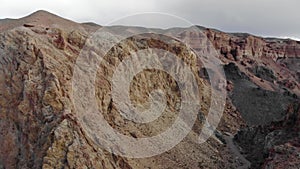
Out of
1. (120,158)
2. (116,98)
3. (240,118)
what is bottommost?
(240,118)

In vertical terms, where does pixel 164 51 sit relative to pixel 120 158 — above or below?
above

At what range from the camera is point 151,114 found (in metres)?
40.4

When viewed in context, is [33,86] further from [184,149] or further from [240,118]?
[240,118]

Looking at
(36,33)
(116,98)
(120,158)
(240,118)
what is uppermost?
(36,33)

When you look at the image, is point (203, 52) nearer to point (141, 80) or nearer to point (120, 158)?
point (141, 80)

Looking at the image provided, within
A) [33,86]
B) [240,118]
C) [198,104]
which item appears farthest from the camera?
[240,118]

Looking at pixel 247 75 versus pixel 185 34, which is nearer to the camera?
pixel 247 75

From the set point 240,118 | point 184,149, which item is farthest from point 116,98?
point 240,118

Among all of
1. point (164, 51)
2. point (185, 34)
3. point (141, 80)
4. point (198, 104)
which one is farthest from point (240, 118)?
point (185, 34)

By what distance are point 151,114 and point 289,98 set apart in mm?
41809

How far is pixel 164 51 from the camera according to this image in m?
54.1

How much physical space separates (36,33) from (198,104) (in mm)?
23425

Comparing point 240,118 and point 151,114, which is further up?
point 151,114

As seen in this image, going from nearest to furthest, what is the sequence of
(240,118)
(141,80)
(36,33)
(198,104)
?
(36,33) → (141,80) → (198,104) → (240,118)
